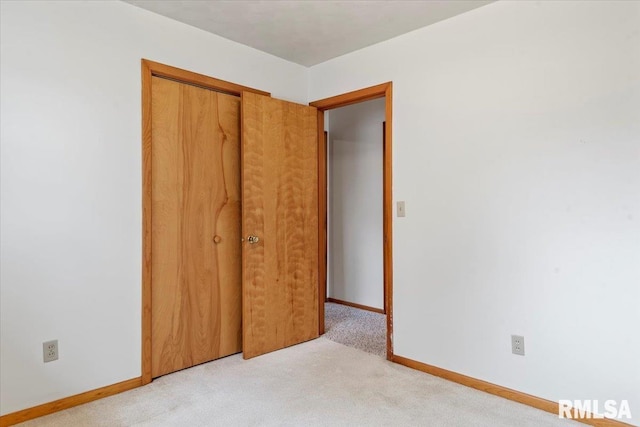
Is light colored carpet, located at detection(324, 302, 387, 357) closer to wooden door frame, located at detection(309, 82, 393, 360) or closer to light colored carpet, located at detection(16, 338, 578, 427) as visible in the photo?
wooden door frame, located at detection(309, 82, 393, 360)

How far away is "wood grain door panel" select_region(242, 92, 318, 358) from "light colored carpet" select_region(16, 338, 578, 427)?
392 mm

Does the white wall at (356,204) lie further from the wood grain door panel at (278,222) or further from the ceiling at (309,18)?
the ceiling at (309,18)

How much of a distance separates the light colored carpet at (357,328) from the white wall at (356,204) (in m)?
0.24

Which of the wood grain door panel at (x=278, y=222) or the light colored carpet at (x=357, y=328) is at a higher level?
the wood grain door panel at (x=278, y=222)

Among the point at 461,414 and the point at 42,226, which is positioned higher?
the point at 42,226

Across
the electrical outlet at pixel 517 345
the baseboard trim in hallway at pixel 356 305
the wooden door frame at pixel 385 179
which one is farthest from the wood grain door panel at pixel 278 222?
the electrical outlet at pixel 517 345

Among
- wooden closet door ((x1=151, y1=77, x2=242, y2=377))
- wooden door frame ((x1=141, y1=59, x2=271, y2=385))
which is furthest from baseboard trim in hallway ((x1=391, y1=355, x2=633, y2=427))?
wooden door frame ((x1=141, y1=59, x2=271, y2=385))

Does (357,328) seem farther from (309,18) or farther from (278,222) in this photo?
(309,18)

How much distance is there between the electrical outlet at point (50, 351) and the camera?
6.89ft

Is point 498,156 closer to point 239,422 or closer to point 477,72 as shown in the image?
point 477,72

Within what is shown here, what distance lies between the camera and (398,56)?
2.87m

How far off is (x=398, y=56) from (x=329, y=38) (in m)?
0.54

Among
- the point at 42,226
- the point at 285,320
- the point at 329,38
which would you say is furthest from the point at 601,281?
the point at 42,226

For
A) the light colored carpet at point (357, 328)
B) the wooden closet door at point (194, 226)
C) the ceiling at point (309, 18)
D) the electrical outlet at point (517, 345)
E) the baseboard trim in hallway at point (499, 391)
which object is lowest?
the light colored carpet at point (357, 328)
